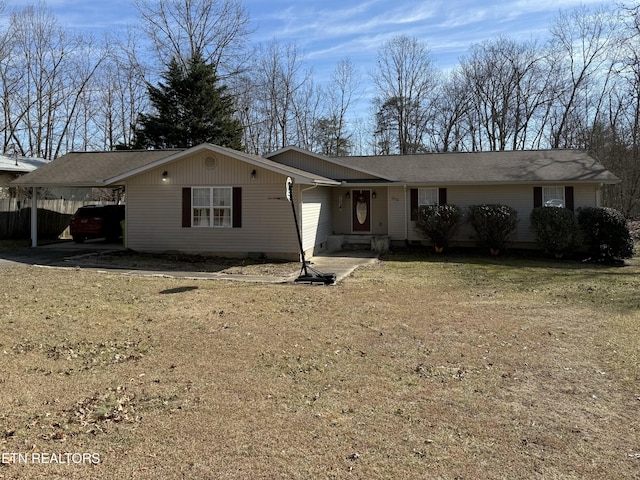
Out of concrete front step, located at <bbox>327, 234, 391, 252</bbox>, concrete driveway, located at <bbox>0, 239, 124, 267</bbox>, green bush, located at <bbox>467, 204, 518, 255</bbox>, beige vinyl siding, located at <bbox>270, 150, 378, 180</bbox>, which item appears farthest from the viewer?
Result: beige vinyl siding, located at <bbox>270, 150, 378, 180</bbox>

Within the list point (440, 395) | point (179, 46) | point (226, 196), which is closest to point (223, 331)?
point (440, 395)

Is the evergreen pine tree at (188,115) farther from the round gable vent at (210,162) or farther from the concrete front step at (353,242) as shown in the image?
the round gable vent at (210,162)

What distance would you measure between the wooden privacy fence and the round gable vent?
998cm

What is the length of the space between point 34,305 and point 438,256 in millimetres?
11374

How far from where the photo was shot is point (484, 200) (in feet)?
53.5

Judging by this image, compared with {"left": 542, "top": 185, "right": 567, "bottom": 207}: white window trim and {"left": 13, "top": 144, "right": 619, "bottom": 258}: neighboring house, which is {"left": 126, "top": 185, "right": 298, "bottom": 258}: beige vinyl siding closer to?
{"left": 13, "top": 144, "right": 619, "bottom": 258}: neighboring house

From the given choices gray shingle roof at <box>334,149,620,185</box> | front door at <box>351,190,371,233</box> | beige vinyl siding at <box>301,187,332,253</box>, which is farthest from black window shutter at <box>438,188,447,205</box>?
beige vinyl siding at <box>301,187,332,253</box>

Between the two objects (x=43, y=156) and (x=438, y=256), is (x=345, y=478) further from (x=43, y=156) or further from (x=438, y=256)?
(x=43, y=156)

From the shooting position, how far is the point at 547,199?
15805mm

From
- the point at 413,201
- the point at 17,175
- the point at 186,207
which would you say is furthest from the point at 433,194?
the point at 17,175

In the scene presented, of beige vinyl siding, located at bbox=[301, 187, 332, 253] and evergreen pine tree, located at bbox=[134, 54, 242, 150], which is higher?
evergreen pine tree, located at bbox=[134, 54, 242, 150]

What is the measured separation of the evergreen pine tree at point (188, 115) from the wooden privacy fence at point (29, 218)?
29.0 ft

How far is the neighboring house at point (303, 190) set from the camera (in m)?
13.8

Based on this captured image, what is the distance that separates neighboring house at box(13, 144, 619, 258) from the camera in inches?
542
